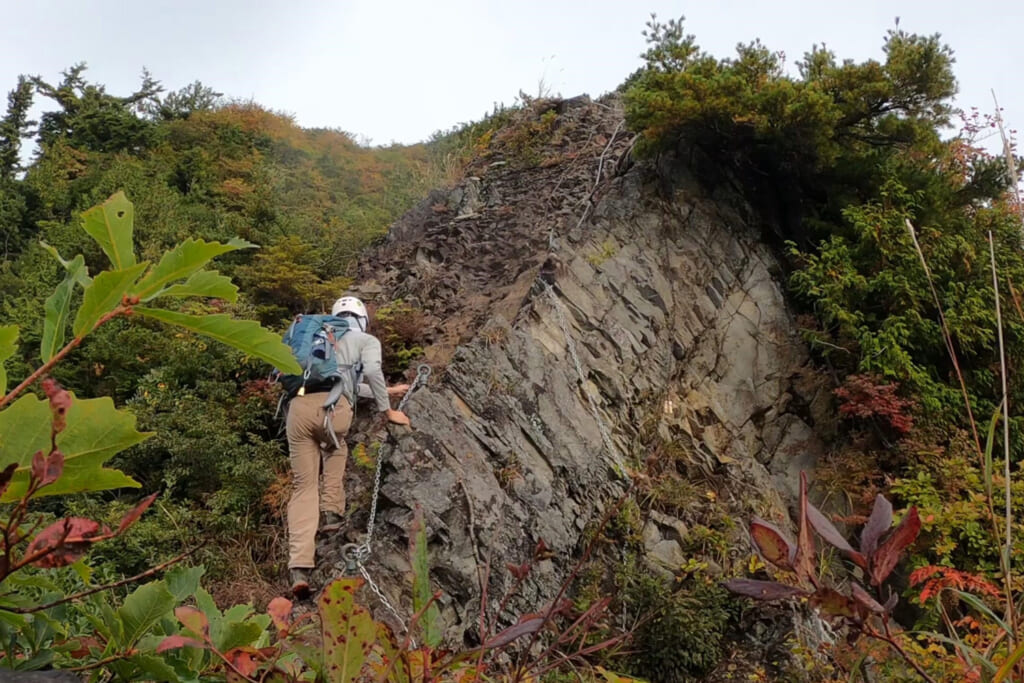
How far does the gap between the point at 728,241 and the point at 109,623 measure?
988cm

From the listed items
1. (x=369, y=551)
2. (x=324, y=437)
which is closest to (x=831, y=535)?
(x=369, y=551)

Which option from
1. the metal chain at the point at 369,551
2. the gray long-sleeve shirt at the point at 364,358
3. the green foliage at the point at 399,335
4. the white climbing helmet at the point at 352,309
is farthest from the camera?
the green foliage at the point at 399,335

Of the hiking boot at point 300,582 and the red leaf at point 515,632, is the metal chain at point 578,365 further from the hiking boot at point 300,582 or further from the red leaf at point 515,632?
the red leaf at point 515,632

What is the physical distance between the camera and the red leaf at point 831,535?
69 centimetres

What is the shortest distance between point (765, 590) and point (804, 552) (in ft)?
0.17

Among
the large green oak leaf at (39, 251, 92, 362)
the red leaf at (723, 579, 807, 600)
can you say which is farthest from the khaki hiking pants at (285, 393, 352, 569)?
the red leaf at (723, 579, 807, 600)

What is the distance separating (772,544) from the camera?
2.31 feet

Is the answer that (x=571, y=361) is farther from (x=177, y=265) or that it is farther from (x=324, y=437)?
(x=177, y=265)

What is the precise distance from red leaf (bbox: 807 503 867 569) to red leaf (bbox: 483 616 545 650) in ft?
1.28

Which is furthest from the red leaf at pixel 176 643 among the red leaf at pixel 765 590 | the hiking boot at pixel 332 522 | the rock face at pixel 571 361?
the hiking boot at pixel 332 522

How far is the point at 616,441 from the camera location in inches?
303

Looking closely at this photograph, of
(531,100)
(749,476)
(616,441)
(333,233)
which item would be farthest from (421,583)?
(531,100)

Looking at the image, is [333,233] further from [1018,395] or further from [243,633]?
[243,633]

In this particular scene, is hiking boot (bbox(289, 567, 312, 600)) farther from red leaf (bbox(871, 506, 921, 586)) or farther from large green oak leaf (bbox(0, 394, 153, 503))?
red leaf (bbox(871, 506, 921, 586))
